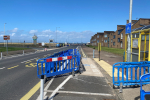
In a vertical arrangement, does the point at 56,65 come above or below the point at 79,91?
above

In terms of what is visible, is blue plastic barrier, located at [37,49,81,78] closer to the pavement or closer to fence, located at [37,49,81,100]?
fence, located at [37,49,81,100]

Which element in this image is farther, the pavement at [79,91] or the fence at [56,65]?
the fence at [56,65]

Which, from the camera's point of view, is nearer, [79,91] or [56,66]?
[79,91]

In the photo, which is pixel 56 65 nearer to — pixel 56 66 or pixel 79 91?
pixel 56 66

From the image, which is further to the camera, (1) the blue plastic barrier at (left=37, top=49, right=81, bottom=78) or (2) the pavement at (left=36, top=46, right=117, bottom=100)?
(1) the blue plastic barrier at (left=37, top=49, right=81, bottom=78)

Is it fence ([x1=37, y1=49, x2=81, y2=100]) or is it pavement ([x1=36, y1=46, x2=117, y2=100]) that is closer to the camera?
pavement ([x1=36, y1=46, x2=117, y2=100])

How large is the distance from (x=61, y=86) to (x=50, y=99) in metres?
1.38

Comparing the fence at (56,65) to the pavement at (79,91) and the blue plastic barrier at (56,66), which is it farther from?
the pavement at (79,91)

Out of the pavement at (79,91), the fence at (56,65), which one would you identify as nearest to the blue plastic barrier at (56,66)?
the fence at (56,65)

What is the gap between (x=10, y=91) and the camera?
5141 millimetres

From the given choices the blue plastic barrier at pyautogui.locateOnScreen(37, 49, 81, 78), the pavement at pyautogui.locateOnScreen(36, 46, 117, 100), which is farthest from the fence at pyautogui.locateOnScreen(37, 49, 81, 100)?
the pavement at pyautogui.locateOnScreen(36, 46, 117, 100)

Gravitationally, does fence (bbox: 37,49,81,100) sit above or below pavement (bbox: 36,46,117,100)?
above

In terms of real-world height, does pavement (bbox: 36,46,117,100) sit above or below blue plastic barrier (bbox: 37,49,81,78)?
below

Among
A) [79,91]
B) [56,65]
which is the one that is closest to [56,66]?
[56,65]
